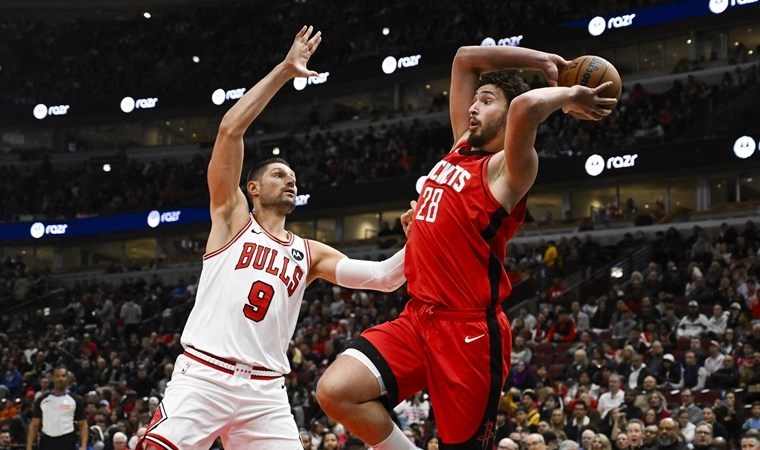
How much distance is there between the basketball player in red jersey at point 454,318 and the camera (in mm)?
5430

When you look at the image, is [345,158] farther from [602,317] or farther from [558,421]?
[558,421]

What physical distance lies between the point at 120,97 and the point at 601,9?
70.5 feet

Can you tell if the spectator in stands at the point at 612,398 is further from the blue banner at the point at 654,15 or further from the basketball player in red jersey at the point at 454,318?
the blue banner at the point at 654,15

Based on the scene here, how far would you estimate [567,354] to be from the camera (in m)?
19.2

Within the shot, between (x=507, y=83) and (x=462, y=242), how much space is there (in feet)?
3.43

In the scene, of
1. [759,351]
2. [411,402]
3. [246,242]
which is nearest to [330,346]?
[411,402]

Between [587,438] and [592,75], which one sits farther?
[587,438]

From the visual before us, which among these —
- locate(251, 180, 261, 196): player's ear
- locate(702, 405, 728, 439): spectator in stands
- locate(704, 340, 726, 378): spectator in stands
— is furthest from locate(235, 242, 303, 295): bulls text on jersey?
locate(704, 340, 726, 378): spectator in stands

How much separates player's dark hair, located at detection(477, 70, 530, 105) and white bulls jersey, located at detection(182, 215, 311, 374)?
6.06 ft

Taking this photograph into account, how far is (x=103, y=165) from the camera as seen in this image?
44.4 meters

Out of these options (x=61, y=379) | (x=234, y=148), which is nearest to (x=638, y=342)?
(x=61, y=379)

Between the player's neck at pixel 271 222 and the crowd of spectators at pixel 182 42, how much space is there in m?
30.6

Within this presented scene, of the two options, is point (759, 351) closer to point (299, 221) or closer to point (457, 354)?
point (457, 354)

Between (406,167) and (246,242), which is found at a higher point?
(406,167)
